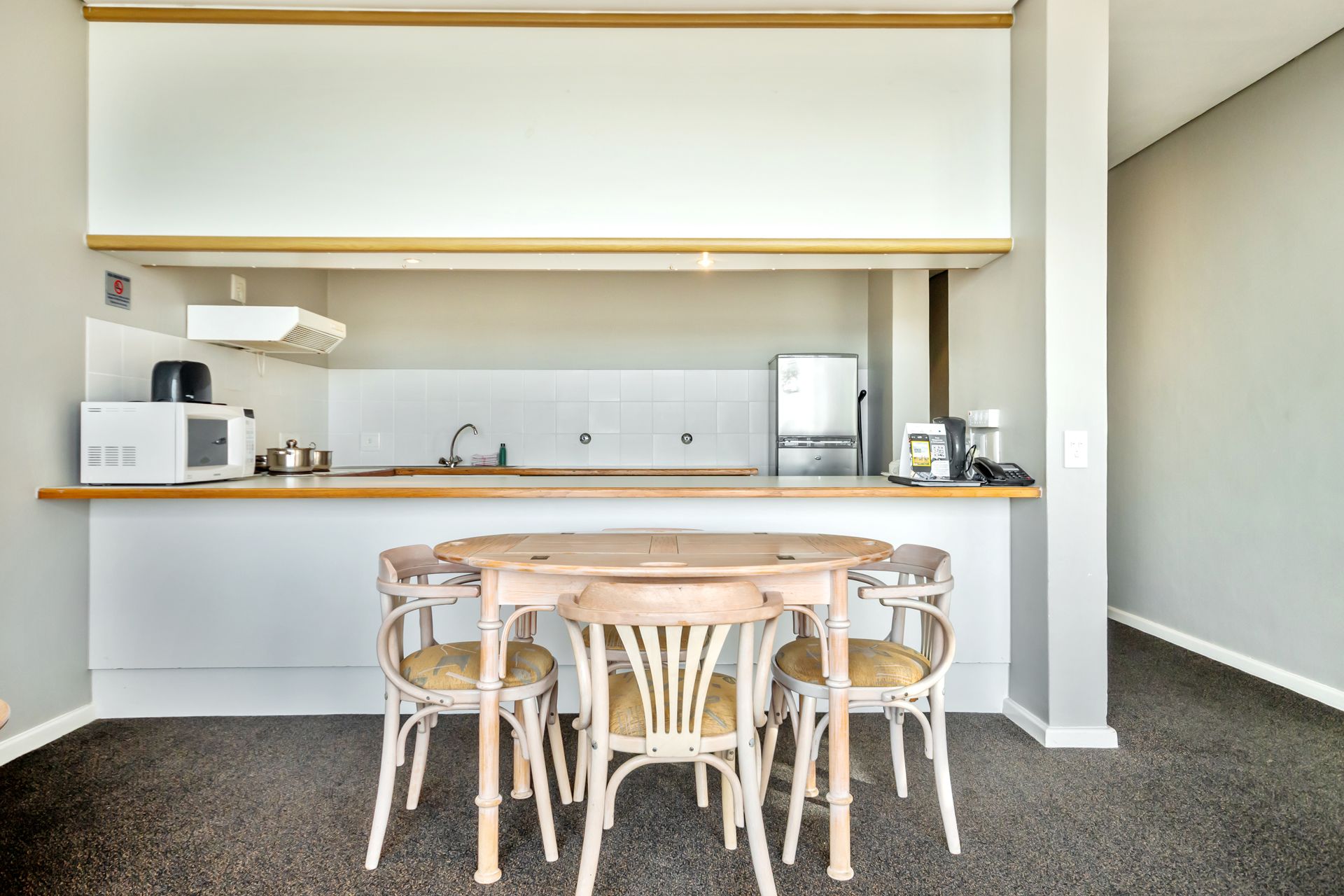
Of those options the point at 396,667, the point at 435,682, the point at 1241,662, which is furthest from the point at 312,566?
the point at 1241,662

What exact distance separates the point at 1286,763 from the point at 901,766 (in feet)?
4.69

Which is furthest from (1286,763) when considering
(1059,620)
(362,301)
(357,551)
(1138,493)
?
(362,301)

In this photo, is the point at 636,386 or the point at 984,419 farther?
the point at 636,386

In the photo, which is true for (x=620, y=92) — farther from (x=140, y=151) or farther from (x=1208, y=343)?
(x=1208, y=343)

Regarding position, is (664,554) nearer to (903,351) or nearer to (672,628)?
(672,628)

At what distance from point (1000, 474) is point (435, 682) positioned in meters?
2.13

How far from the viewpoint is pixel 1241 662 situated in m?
3.36

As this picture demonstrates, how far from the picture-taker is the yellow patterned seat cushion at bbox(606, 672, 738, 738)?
1650mm

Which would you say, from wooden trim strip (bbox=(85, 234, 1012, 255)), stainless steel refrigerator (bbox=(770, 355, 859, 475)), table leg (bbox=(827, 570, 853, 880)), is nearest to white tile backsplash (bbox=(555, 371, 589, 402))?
stainless steel refrigerator (bbox=(770, 355, 859, 475))

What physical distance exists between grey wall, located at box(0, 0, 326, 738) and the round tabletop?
1.71 metres

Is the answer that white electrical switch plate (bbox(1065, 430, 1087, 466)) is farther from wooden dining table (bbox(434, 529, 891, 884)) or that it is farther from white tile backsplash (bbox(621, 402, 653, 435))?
white tile backsplash (bbox(621, 402, 653, 435))

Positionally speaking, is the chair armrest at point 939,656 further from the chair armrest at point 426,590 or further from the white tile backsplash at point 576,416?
the white tile backsplash at point 576,416

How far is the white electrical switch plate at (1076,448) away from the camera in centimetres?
260

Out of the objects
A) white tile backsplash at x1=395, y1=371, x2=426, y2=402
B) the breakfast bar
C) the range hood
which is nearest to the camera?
the breakfast bar
